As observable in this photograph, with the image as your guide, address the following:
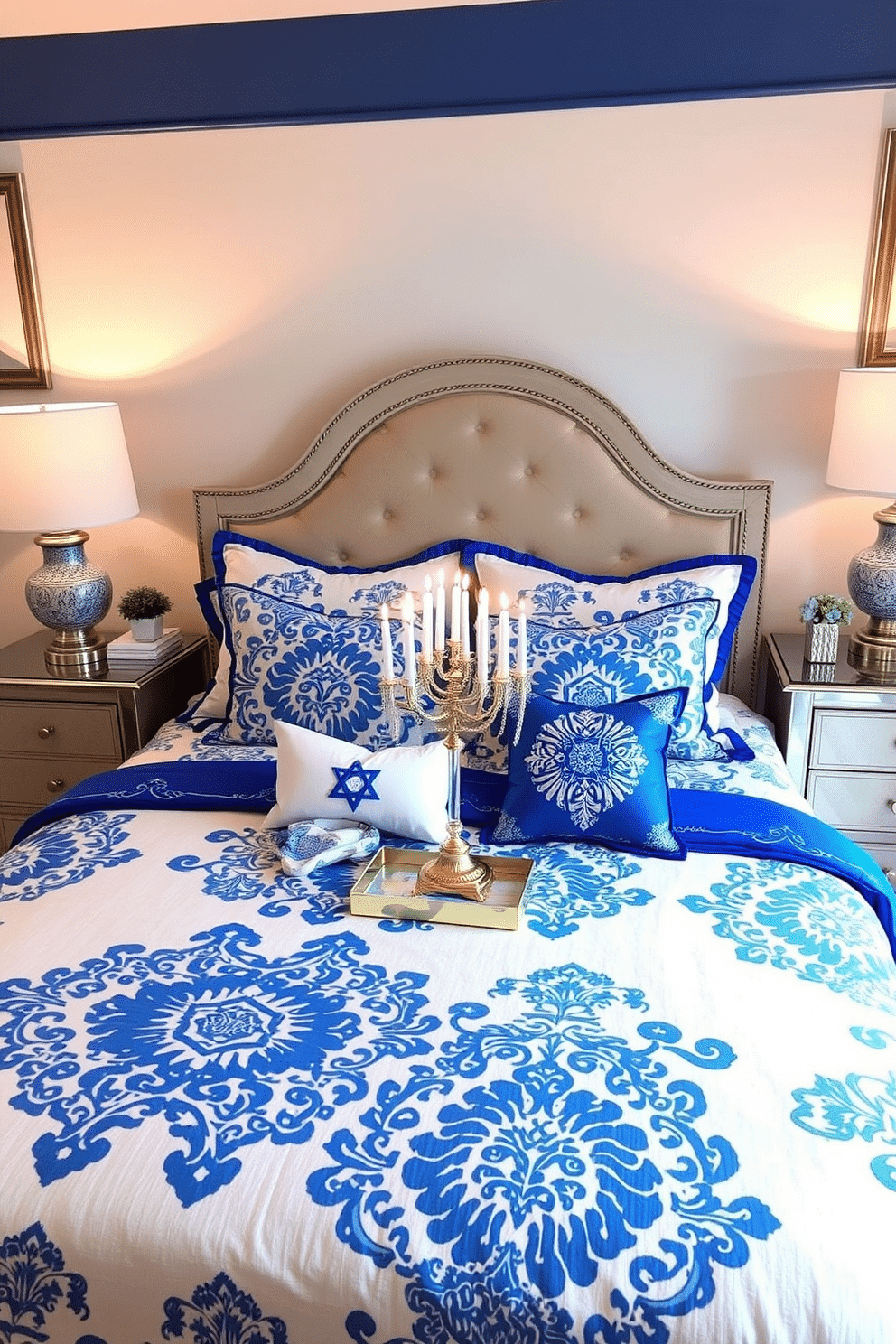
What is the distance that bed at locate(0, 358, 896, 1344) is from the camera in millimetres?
1153

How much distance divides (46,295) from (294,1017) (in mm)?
2395

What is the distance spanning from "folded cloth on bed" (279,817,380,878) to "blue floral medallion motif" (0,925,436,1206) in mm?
216

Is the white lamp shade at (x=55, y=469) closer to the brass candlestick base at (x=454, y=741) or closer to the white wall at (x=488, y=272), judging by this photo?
the white wall at (x=488, y=272)

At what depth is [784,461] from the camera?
2818 mm

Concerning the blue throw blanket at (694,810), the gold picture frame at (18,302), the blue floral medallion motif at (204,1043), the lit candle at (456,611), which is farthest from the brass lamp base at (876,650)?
the gold picture frame at (18,302)

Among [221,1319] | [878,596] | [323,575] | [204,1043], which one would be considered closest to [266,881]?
[204,1043]

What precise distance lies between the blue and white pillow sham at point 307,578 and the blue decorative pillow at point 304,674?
106 millimetres

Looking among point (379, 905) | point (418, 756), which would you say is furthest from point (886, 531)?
point (379, 905)

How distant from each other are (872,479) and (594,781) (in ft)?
3.62

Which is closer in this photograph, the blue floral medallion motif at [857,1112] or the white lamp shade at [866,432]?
the blue floral medallion motif at [857,1112]

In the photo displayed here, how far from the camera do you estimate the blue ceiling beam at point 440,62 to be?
255cm

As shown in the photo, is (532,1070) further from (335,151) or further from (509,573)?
(335,151)

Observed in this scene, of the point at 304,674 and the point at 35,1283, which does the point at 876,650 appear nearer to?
the point at 304,674

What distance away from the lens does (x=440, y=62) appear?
8.76 ft
